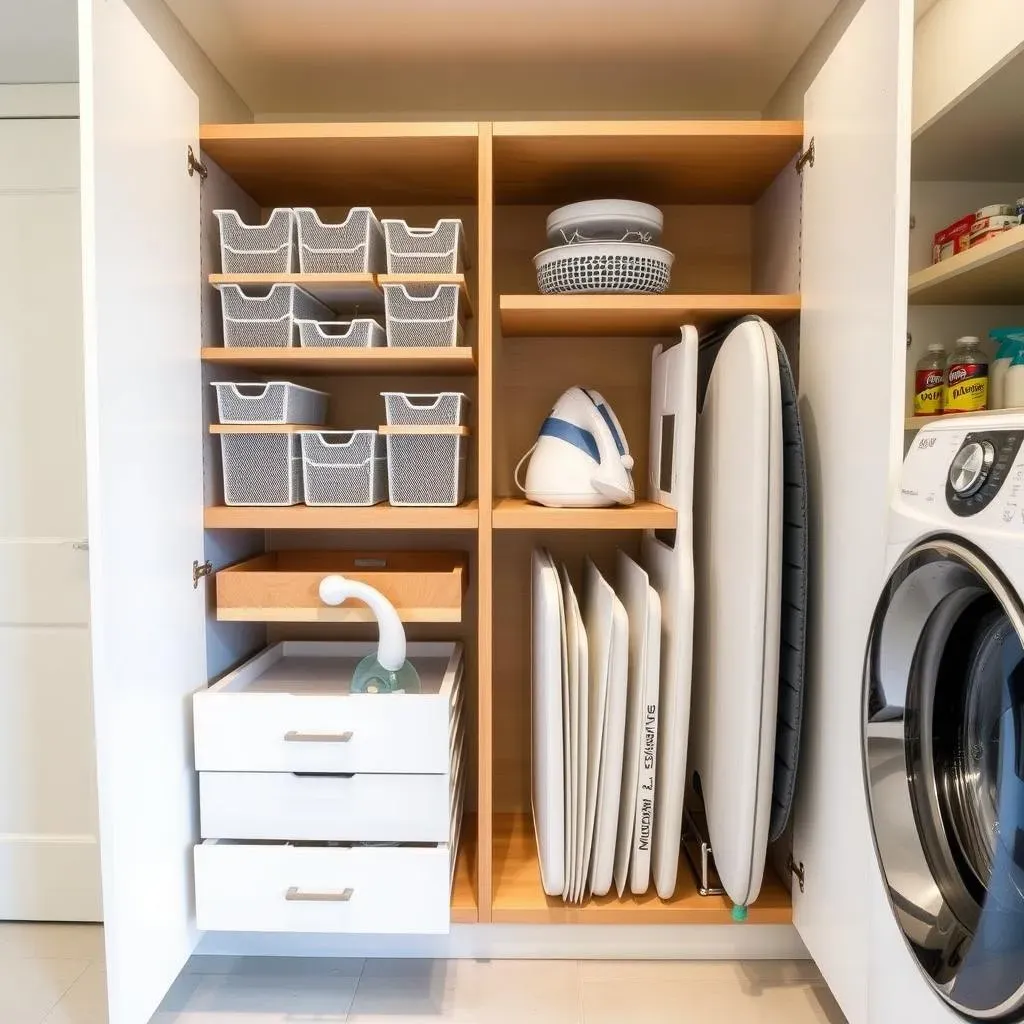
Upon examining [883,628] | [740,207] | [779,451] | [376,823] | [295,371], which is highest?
[740,207]

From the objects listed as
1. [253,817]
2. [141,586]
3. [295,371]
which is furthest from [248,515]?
[253,817]

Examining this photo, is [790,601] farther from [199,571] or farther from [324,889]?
[199,571]

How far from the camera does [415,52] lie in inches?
67.1

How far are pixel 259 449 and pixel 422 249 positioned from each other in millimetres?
505

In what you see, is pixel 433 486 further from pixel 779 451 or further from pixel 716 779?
pixel 716 779

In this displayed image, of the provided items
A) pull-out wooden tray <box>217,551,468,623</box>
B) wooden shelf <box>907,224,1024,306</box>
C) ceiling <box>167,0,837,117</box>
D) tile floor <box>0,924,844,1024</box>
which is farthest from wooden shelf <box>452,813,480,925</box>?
ceiling <box>167,0,837,117</box>

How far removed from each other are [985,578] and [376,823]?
1.10m

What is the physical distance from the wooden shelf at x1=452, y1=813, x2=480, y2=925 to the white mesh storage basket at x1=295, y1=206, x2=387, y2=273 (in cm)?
124

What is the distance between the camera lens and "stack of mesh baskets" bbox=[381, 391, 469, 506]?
1.57m

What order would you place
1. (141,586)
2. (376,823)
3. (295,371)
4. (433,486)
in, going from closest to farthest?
(141,586), (376,823), (433,486), (295,371)

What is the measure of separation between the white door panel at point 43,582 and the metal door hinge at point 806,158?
1706 mm

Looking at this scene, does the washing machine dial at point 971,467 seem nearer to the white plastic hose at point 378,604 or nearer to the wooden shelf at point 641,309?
the wooden shelf at point 641,309

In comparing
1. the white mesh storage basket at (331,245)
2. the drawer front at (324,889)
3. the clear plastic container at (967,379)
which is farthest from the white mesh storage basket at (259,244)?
the clear plastic container at (967,379)

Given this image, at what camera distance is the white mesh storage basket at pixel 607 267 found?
1538 millimetres
